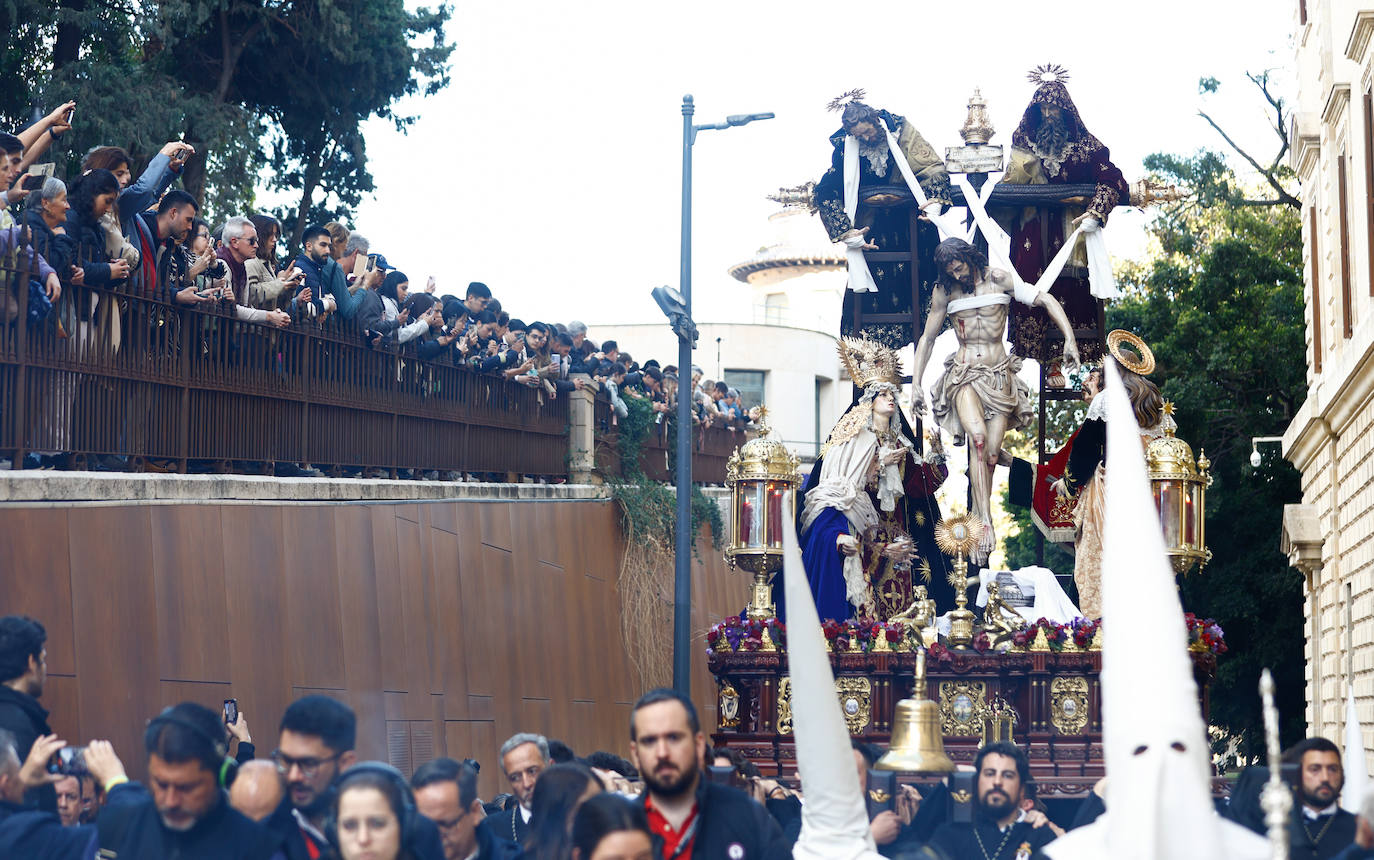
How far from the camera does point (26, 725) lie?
6746 mm

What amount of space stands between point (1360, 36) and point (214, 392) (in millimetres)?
12191

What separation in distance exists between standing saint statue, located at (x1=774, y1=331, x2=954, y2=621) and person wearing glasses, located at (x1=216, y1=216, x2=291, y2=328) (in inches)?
182

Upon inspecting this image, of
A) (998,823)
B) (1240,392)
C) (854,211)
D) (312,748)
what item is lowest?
(998,823)

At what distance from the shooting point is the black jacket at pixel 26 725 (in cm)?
655

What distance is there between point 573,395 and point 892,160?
6.09m

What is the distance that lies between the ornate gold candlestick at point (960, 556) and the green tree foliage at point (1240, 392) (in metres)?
15.6

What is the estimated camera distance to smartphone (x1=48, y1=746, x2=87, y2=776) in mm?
7297

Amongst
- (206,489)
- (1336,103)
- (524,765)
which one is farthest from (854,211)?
(524,765)

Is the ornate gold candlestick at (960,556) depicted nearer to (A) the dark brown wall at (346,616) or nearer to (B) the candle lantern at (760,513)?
(B) the candle lantern at (760,513)

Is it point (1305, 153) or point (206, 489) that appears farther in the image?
point (1305, 153)

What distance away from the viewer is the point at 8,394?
10773mm

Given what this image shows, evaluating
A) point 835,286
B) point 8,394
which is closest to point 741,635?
point 8,394

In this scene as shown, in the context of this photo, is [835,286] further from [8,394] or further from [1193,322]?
[8,394]

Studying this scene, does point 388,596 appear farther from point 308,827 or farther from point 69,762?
point 308,827
